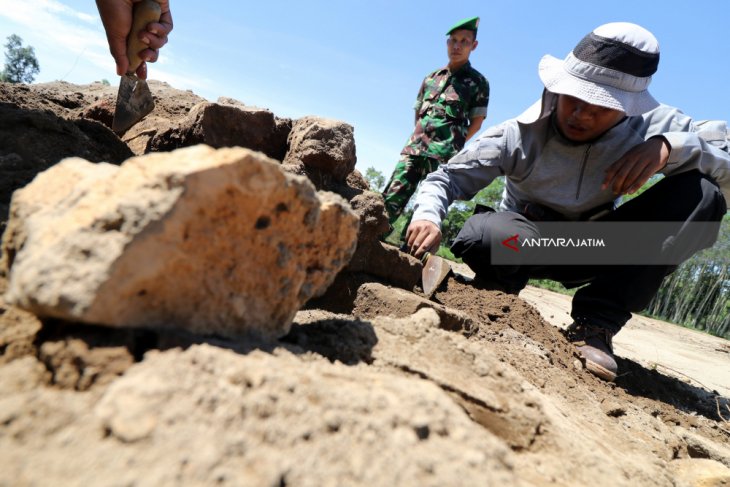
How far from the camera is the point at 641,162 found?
2.42 meters

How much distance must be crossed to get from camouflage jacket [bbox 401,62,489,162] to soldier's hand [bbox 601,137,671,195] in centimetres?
221

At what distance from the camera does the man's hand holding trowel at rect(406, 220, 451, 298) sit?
8.18 feet

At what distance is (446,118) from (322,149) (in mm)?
2488

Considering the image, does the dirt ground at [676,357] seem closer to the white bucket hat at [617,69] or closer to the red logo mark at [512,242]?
the red logo mark at [512,242]

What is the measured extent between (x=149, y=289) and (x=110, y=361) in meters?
0.14

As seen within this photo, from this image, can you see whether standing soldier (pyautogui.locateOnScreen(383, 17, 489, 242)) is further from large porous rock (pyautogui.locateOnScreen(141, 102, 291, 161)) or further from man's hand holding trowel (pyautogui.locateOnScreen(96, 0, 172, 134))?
man's hand holding trowel (pyautogui.locateOnScreen(96, 0, 172, 134))

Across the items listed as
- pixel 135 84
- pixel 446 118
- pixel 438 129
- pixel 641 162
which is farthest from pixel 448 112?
pixel 135 84

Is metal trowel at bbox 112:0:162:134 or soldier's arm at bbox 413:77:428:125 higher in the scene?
soldier's arm at bbox 413:77:428:125

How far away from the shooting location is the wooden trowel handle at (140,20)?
243cm

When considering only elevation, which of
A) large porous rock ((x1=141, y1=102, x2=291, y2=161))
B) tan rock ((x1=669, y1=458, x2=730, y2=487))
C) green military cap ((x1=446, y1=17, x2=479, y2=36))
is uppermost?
green military cap ((x1=446, y1=17, x2=479, y2=36))

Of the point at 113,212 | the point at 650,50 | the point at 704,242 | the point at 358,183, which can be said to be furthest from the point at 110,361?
the point at 704,242

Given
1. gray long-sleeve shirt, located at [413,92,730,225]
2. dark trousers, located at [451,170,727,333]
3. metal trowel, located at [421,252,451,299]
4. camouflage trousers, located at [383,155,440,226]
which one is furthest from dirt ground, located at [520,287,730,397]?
camouflage trousers, located at [383,155,440,226]

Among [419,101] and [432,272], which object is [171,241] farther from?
[419,101]

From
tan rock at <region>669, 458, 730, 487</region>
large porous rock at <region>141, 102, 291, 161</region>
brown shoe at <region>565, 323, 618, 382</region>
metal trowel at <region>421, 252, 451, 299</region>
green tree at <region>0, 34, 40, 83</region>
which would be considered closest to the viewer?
tan rock at <region>669, 458, 730, 487</region>
